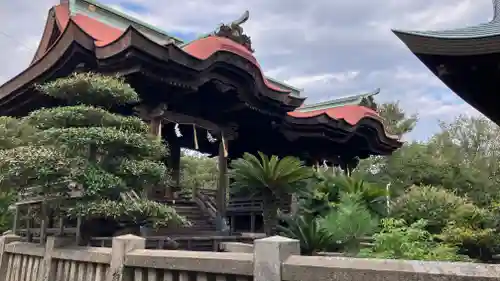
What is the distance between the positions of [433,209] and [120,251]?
7429 millimetres

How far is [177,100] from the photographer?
923 centimetres

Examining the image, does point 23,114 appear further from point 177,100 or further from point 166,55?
point 166,55

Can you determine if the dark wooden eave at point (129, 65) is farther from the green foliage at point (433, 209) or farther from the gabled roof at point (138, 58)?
the green foliage at point (433, 209)

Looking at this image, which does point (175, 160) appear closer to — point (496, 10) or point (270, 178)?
point (270, 178)

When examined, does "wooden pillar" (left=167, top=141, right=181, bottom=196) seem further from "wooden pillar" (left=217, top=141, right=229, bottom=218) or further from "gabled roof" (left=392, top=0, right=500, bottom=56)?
"gabled roof" (left=392, top=0, right=500, bottom=56)

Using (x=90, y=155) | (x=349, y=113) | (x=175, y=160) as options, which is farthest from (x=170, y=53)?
(x=349, y=113)

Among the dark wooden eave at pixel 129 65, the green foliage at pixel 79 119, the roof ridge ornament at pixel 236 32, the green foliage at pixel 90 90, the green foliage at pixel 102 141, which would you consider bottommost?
the green foliage at pixel 102 141

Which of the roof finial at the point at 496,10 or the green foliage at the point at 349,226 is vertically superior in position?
the roof finial at the point at 496,10

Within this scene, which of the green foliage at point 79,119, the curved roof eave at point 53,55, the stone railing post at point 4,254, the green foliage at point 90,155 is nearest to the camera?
the green foliage at point 90,155

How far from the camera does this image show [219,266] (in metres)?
2.98

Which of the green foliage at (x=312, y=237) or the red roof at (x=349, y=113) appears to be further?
the red roof at (x=349, y=113)

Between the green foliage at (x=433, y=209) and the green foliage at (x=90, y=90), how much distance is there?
633 cm

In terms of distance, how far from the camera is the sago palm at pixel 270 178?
8828 millimetres

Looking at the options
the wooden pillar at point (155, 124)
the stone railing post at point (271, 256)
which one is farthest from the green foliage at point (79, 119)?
the stone railing post at point (271, 256)
